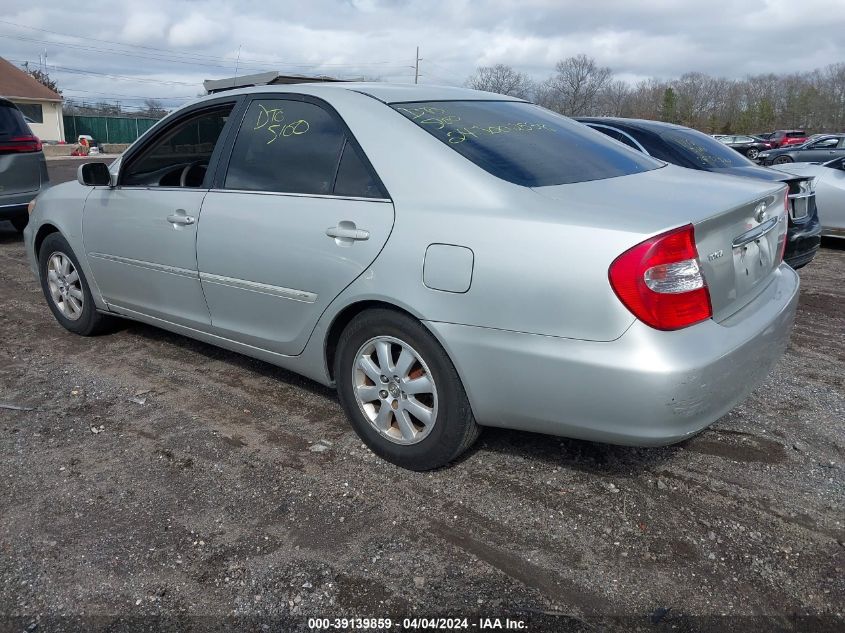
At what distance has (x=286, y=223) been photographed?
333cm

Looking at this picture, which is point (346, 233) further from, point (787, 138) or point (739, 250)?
point (787, 138)

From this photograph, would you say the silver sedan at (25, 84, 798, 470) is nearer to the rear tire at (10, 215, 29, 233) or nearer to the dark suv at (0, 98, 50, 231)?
the dark suv at (0, 98, 50, 231)

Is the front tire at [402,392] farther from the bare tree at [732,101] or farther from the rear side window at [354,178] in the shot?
the bare tree at [732,101]

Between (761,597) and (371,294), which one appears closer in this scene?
(761,597)

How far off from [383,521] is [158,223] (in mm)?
2237

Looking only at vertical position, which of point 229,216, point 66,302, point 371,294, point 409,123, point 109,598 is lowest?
point 109,598

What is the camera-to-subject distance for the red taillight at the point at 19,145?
8.59m

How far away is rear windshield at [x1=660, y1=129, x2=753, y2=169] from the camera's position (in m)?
6.60

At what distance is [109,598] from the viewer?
93.4 inches

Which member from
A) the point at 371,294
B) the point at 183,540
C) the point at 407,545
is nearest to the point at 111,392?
the point at 183,540

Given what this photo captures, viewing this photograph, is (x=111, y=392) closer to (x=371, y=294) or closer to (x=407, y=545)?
(x=371, y=294)

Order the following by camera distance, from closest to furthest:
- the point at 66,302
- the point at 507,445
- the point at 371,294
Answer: the point at 371,294 → the point at 507,445 → the point at 66,302

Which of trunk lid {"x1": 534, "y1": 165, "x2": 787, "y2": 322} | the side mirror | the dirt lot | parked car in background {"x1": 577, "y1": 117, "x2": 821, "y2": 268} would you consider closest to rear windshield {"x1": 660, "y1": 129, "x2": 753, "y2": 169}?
parked car in background {"x1": 577, "y1": 117, "x2": 821, "y2": 268}

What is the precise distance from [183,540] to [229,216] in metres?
1.64
